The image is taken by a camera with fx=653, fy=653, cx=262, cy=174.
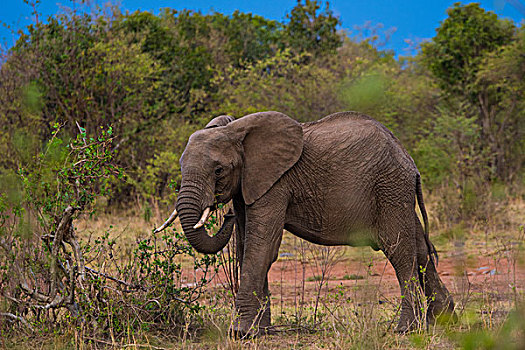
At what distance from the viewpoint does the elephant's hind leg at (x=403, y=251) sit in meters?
5.46

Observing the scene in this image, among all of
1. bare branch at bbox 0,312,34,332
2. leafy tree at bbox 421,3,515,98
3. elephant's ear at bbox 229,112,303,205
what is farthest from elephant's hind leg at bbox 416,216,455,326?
leafy tree at bbox 421,3,515,98

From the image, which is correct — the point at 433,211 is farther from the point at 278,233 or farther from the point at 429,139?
the point at 278,233

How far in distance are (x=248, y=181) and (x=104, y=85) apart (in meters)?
11.7

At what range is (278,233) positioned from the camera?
5301 millimetres

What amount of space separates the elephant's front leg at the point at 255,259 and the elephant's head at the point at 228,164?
0.17 metres

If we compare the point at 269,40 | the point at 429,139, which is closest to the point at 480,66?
the point at 429,139

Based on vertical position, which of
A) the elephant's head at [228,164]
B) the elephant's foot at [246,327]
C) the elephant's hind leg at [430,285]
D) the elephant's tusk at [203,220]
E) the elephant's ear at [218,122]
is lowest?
the elephant's foot at [246,327]

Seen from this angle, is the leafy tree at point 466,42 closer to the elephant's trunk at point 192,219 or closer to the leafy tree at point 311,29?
the leafy tree at point 311,29

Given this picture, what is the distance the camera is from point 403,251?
18.3 feet

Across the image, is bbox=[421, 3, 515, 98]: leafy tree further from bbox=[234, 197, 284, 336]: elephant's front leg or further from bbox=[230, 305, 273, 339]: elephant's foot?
bbox=[230, 305, 273, 339]: elephant's foot

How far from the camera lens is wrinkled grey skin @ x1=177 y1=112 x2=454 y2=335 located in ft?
17.2

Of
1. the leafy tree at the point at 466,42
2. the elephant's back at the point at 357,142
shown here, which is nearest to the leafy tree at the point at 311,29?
the leafy tree at the point at 466,42

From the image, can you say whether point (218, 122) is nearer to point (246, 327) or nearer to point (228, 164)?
point (228, 164)

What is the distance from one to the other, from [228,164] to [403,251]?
66.4 inches
